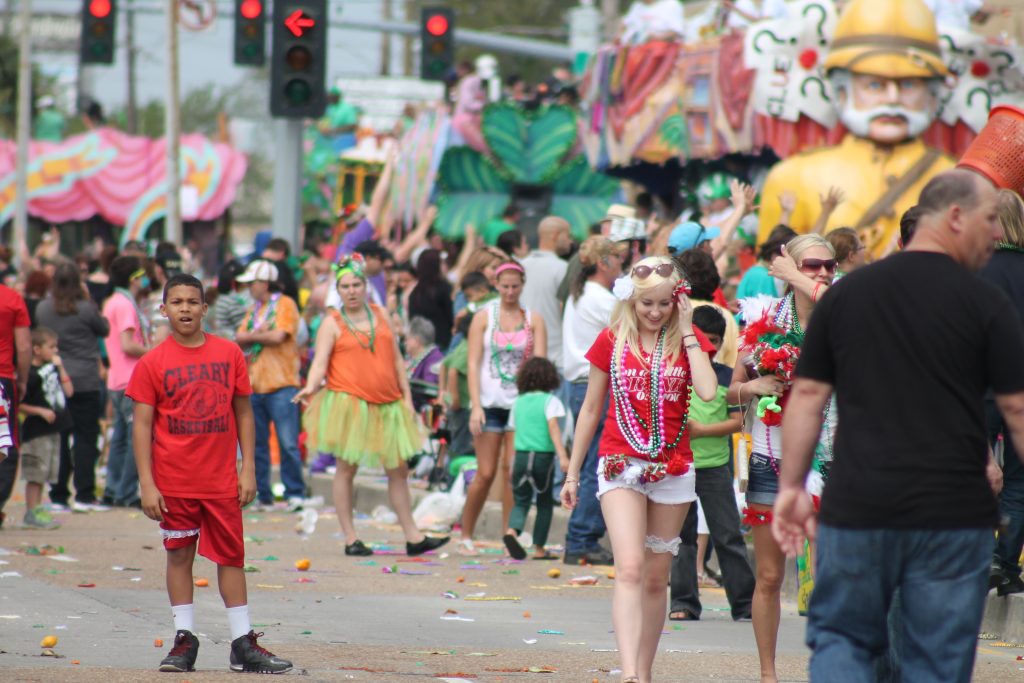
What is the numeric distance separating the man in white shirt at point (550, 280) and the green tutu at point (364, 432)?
164 cm

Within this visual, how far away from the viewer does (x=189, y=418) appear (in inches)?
297

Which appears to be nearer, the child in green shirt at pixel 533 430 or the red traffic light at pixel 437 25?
the child in green shirt at pixel 533 430

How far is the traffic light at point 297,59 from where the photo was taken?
55.6 feet

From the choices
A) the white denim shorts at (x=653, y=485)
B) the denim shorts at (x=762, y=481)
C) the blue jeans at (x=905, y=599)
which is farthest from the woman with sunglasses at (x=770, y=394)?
the blue jeans at (x=905, y=599)

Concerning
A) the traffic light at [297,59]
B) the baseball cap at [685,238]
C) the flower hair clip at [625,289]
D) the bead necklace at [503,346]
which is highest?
the traffic light at [297,59]

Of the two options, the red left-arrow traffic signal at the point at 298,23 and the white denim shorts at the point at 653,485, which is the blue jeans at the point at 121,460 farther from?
the white denim shorts at the point at 653,485

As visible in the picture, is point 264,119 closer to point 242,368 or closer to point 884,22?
point 884,22

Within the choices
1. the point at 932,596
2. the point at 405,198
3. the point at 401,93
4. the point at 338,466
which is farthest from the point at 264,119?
the point at 932,596

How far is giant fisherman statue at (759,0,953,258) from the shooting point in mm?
17922

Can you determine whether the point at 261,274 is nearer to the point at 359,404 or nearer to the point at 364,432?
the point at 359,404

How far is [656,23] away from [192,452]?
16.8m

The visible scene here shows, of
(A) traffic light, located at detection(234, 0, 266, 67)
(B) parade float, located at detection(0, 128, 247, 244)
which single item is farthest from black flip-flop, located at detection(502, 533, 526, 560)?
(B) parade float, located at detection(0, 128, 247, 244)

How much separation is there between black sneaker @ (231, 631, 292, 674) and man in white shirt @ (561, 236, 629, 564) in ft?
12.9

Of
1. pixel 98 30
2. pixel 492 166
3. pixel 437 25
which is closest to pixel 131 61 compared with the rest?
pixel 492 166
